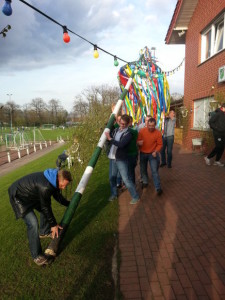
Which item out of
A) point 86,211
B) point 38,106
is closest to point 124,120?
point 86,211

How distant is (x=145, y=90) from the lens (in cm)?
520

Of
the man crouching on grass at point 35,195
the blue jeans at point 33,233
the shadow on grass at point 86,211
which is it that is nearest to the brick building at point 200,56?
the shadow on grass at point 86,211

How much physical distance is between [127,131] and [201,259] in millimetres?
2426

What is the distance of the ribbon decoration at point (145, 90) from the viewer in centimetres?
521

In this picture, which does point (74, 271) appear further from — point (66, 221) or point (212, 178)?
point (212, 178)

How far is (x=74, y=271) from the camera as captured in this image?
2.80 metres

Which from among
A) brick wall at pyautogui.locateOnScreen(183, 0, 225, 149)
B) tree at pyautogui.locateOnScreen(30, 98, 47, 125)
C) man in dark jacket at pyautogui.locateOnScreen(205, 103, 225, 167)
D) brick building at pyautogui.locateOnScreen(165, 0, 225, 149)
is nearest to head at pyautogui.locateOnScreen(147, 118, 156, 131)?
man in dark jacket at pyautogui.locateOnScreen(205, 103, 225, 167)

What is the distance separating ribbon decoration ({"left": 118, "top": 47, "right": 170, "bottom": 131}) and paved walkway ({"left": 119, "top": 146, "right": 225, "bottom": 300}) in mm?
1938

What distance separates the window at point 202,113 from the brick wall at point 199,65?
0.25 metres

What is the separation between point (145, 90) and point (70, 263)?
3.85 meters

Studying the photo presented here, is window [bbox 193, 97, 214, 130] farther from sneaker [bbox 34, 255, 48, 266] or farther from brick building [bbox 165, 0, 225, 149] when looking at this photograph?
sneaker [bbox 34, 255, 48, 266]

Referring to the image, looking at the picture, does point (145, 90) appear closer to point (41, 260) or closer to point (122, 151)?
point (122, 151)

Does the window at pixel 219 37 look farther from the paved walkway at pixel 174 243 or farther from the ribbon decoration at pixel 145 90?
the paved walkway at pixel 174 243

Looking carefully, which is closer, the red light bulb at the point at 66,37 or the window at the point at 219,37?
the red light bulb at the point at 66,37
